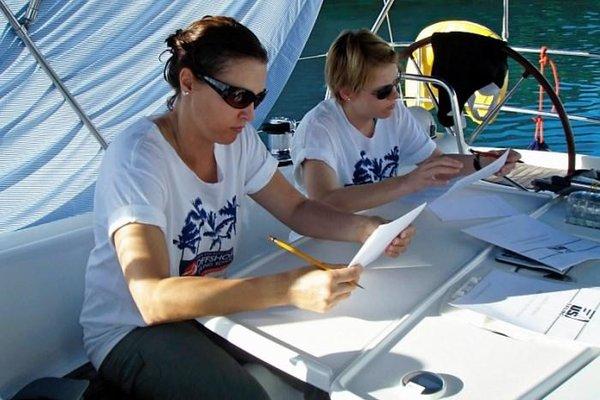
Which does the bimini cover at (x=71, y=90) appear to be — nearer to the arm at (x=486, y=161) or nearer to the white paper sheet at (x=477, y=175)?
the arm at (x=486, y=161)

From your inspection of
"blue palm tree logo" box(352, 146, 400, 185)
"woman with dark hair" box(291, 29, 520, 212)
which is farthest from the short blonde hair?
"blue palm tree logo" box(352, 146, 400, 185)

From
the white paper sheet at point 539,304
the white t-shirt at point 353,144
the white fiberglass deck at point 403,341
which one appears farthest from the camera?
the white t-shirt at point 353,144

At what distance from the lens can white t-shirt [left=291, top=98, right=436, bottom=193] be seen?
6.12 ft

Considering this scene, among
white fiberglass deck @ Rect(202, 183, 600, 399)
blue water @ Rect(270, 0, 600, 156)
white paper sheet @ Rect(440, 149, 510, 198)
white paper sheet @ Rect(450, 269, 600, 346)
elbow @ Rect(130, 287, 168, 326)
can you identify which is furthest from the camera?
blue water @ Rect(270, 0, 600, 156)

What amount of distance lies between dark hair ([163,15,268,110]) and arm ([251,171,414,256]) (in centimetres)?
39

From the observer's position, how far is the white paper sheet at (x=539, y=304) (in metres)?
0.98

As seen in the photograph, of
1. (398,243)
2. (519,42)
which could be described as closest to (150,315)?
(398,243)

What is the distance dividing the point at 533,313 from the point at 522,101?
791 centimetres

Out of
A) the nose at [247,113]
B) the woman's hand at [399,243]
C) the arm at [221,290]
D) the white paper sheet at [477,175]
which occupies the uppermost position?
the nose at [247,113]

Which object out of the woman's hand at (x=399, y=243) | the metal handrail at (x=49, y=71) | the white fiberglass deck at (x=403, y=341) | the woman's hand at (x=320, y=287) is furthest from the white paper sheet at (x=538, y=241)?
the metal handrail at (x=49, y=71)

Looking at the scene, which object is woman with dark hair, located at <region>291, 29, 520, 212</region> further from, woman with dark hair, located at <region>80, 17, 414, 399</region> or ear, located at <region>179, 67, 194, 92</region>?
ear, located at <region>179, 67, 194, 92</region>

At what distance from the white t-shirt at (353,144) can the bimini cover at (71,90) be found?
685 millimetres

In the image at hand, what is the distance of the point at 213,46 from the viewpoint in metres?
1.30

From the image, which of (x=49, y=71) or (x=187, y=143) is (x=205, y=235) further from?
(x=49, y=71)
